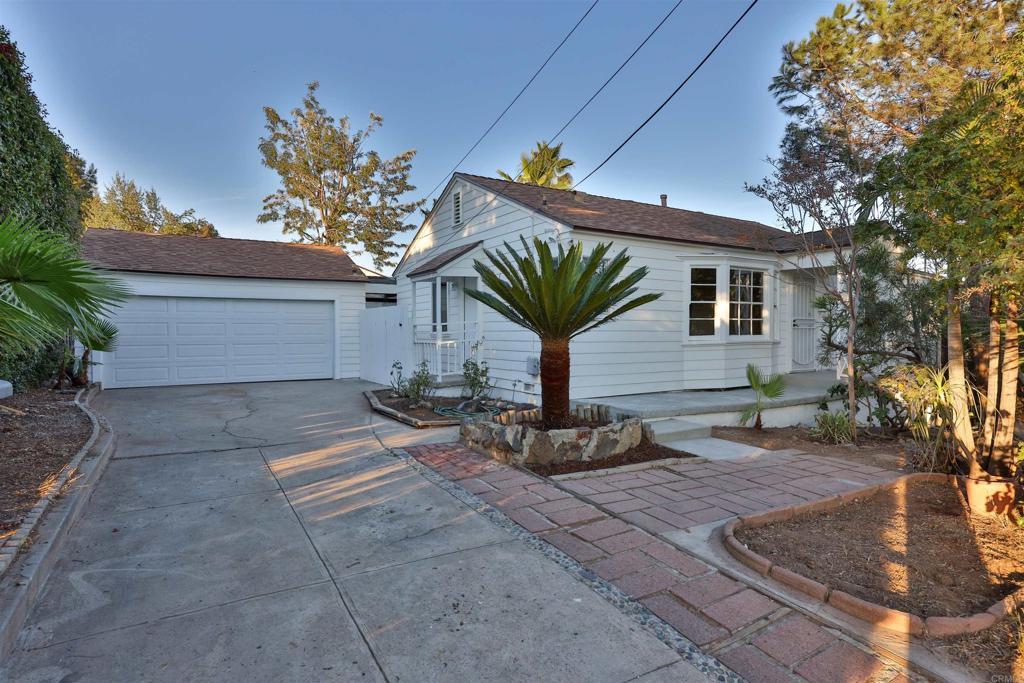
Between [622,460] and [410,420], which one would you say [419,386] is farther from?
[622,460]

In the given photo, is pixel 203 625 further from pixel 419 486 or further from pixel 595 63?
pixel 595 63

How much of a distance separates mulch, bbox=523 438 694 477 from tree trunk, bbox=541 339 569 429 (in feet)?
1.97

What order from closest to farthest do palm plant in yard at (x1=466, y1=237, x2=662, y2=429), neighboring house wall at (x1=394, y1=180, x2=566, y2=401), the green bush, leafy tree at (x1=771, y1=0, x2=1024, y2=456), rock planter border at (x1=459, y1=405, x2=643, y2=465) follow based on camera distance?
rock planter border at (x1=459, y1=405, x2=643, y2=465), palm plant in yard at (x1=466, y1=237, x2=662, y2=429), leafy tree at (x1=771, y1=0, x2=1024, y2=456), the green bush, neighboring house wall at (x1=394, y1=180, x2=566, y2=401)

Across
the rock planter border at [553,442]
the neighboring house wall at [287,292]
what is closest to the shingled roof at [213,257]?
the neighboring house wall at [287,292]

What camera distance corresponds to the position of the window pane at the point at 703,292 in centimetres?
966

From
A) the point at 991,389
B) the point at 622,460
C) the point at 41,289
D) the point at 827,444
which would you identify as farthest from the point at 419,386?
the point at 991,389

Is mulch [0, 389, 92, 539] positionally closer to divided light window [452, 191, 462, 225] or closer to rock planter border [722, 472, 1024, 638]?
rock planter border [722, 472, 1024, 638]

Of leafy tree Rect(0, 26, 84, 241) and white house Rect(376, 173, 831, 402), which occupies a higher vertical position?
leafy tree Rect(0, 26, 84, 241)

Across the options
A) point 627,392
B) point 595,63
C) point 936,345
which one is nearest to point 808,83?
point 595,63

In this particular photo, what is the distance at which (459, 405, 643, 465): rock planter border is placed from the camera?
5215 mm

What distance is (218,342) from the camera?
13.1 m

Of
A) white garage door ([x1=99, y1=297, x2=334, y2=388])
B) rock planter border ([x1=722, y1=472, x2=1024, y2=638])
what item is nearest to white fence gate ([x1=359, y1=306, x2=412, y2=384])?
white garage door ([x1=99, y1=297, x2=334, y2=388])

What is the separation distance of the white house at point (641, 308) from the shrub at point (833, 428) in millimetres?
2879

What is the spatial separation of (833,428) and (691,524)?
165 inches
